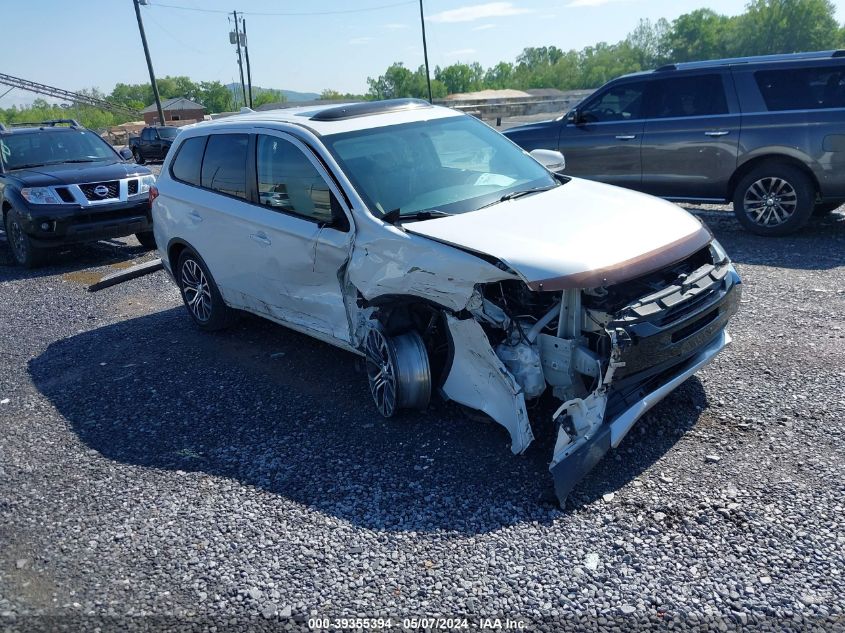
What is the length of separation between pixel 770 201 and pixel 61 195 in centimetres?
904

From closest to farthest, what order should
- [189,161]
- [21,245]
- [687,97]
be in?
[189,161] → [687,97] → [21,245]

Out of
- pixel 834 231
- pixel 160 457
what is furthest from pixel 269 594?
pixel 834 231

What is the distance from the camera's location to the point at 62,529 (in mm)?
3695

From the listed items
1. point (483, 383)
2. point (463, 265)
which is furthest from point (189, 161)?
point (483, 383)

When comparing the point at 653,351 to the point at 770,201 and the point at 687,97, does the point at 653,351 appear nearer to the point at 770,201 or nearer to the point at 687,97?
the point at 770,201

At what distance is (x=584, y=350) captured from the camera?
11.9 ft

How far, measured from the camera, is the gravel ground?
117 inches

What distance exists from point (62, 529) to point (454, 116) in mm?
3902

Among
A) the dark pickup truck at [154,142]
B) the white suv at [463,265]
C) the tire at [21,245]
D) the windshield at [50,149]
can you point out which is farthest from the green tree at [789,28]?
the white suv at [463,265]

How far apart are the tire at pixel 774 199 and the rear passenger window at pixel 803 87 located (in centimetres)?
71

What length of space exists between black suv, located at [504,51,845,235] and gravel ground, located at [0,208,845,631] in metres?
3.00

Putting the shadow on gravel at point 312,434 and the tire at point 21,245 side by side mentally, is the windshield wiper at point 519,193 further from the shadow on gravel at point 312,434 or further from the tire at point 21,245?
the tire at point 21,245

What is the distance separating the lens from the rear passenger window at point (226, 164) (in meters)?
5.47

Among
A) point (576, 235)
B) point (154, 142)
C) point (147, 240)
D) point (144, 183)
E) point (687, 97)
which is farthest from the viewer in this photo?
point (154, 142)
